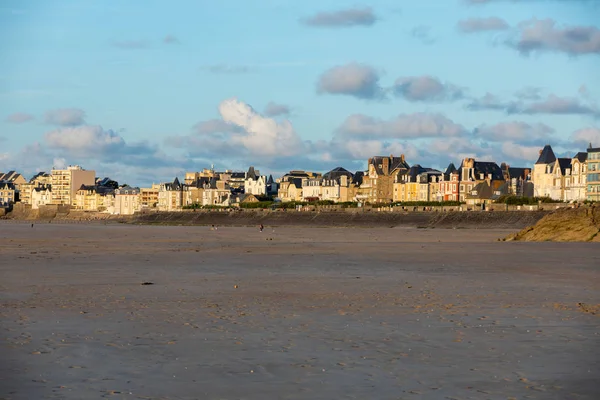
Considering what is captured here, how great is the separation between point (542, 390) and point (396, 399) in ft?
7.21

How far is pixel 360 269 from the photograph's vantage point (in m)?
34.9

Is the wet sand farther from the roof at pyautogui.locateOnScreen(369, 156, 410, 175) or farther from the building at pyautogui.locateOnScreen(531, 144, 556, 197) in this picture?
the roof at pyautogui.locateOnScreen(369, 156, 410, 175)

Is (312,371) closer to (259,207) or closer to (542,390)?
(542,390)

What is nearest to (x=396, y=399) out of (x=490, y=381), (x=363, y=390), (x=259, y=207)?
(x=363, y=390)

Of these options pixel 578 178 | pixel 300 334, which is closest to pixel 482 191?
pixel 578 178

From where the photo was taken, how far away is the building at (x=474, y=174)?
165625 mm

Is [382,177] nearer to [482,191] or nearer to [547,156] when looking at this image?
[482,191]

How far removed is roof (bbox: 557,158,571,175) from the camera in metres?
143

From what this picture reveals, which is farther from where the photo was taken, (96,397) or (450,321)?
(450,321)

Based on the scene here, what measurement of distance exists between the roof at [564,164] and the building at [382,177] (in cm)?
5299

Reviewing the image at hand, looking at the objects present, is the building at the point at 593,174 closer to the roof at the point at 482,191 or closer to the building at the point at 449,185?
the roof at the point at 482,191

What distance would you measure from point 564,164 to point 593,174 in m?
20.0

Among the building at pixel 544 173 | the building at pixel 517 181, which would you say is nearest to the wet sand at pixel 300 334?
the building at pixel 544 173

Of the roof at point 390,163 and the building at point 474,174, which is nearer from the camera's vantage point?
the building at point 474,174
